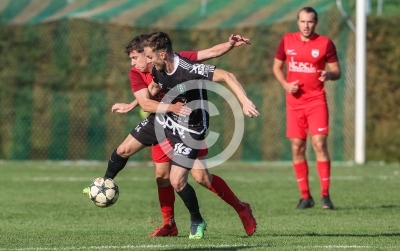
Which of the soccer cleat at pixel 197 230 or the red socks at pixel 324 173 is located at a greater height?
the red socks at pixel 324 173

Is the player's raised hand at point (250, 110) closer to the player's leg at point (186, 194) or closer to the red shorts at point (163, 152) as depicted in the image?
the player's leg at point (186, 194)

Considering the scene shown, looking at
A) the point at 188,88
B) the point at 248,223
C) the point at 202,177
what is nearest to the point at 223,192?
the point at 202,177

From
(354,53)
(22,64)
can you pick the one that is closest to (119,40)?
(22,64)

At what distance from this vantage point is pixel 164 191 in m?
8.71

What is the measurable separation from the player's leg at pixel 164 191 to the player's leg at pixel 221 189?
337 millimetres

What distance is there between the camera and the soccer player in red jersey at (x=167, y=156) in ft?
27.1

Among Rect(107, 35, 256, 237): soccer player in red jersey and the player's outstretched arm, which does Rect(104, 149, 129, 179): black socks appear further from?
the player's outstretched arm

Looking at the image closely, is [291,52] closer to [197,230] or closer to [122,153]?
[122,153]

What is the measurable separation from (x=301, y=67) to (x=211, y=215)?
2.24m

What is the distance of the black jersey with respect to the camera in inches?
310

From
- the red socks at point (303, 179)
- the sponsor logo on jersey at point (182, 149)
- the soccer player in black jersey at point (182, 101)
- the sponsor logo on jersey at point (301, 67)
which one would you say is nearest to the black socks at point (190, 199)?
the soccer player in black jersey at point (182, 101)

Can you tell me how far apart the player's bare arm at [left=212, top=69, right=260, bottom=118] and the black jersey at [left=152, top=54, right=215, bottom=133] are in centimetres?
14

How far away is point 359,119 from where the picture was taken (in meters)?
17.8

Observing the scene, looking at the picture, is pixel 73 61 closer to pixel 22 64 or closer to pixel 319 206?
pixel 22 64
